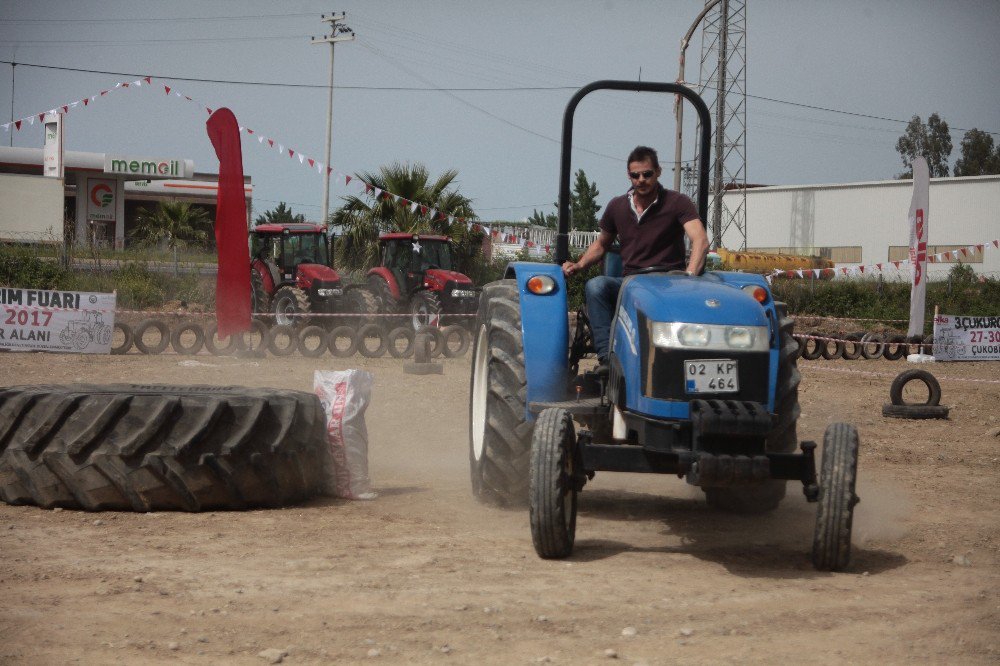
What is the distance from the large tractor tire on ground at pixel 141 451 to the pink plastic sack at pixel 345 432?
521 millimetres

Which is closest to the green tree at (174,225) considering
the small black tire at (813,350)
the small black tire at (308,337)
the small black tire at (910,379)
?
the small black tire at (308,337)

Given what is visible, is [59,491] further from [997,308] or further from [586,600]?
[997,308]

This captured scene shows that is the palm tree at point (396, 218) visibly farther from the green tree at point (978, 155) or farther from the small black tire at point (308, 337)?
the green tree at point (978, 155)

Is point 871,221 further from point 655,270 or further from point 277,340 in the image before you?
point 655,270

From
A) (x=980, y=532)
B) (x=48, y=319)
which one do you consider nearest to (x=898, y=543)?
(x=980, y=532)

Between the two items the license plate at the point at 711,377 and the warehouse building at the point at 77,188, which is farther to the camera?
the warehouse building at the point at 77,188

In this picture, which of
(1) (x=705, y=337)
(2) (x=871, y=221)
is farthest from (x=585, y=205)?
(1) (x=705, y=337)

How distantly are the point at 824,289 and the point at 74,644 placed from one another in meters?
32.7

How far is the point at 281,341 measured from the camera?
61.2 ft

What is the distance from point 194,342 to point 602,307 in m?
13.5

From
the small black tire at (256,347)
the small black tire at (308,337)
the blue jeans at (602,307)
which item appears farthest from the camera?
the small black tire at (308,337)

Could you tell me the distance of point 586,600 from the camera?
14.9 feet

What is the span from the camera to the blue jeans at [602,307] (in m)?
6.20

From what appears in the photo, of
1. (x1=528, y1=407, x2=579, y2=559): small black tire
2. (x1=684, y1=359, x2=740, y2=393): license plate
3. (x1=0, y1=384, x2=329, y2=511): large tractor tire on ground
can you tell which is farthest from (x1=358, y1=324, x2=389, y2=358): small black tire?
(x1=684, y1=359, x2=740, y2=393): license plate
